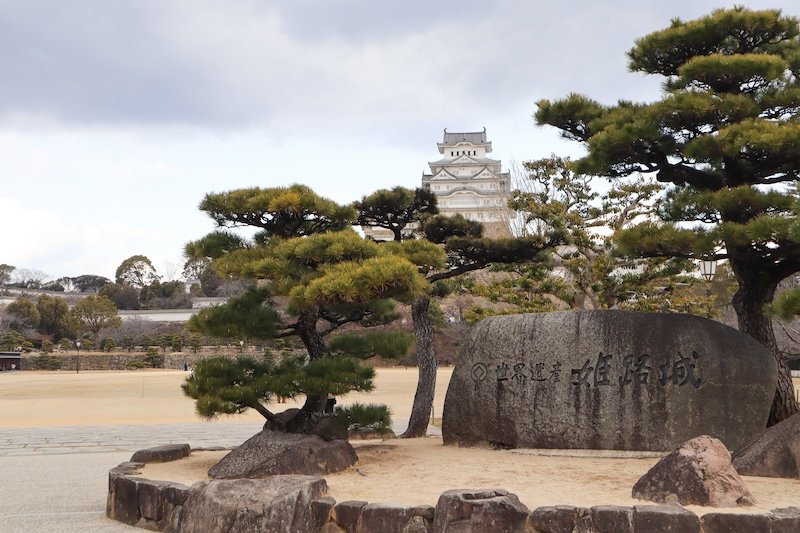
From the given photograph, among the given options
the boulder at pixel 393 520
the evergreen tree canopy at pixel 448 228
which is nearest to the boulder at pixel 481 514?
the boulder at pixel 393 520

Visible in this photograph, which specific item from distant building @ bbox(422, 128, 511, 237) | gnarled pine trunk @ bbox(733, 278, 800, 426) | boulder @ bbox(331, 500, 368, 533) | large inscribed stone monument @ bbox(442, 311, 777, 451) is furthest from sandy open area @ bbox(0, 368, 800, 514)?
distant building @ bbox(422, 128, 511, 237)

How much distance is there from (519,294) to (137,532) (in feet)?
31.7

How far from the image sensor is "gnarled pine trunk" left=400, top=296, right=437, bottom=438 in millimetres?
11492

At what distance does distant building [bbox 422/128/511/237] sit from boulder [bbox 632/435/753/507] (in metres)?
44.3

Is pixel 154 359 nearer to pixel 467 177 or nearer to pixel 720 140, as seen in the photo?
pixel 467 177

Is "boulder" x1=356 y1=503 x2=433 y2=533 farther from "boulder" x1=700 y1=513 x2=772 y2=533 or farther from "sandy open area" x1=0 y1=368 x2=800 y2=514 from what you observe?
"boulder" x1=700 y1=513 x2=772 y2=533

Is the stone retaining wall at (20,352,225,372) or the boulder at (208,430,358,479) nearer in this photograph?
the boulder at (208,430,358,479)

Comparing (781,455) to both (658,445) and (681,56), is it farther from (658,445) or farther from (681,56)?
(681,56)

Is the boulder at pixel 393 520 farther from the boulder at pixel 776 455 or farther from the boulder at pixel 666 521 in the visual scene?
the boulder at pixel 776 455

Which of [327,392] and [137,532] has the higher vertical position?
[327,392]

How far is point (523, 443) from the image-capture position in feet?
29.7

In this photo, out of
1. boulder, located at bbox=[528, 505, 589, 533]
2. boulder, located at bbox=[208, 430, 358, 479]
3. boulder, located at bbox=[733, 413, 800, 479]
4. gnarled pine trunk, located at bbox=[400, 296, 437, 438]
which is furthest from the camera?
gnarled pine trunk, located at bbox=[400, 296, 437, 438]

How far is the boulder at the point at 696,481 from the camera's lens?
226 inches

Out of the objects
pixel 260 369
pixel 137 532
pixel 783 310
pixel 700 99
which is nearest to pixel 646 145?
pixel 700 99
